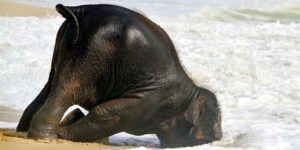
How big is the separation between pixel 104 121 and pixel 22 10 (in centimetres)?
1865

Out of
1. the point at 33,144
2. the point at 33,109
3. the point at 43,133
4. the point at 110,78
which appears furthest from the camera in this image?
the point at 33,109

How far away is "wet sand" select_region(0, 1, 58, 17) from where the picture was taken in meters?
23.5

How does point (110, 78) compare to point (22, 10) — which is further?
point (22, 10)

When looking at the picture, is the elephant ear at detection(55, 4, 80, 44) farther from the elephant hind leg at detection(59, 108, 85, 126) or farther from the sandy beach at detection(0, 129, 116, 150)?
the sandy beach at detection(0, 129, 116, 150)

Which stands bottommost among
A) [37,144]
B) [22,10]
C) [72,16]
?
[22,10]

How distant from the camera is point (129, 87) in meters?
6.66

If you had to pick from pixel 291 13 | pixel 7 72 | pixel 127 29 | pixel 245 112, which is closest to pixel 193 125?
pixel 127 29

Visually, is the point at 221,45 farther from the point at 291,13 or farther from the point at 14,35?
the point at 291,13

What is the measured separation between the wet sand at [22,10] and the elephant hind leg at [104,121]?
54.4 feet

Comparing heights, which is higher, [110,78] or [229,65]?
[110,78]

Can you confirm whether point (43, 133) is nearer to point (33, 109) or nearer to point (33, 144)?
point (33, 144)

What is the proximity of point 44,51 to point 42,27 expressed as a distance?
434cm

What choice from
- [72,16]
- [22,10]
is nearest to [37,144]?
[72,16]

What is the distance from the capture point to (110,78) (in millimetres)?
6652
